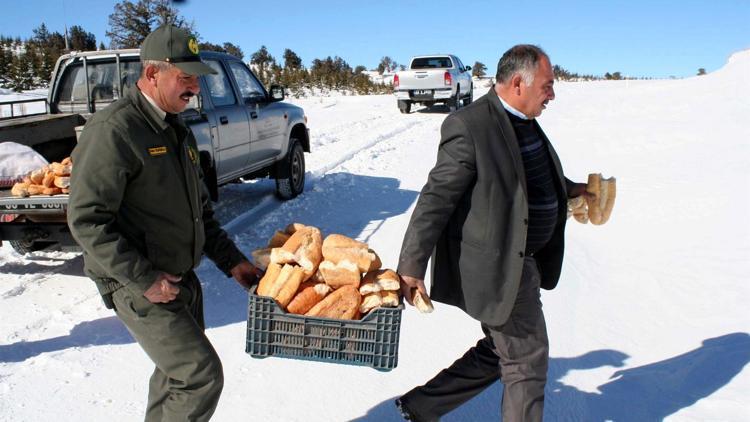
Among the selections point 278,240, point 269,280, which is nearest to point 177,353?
point 269,280

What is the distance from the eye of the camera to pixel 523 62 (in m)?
2.62

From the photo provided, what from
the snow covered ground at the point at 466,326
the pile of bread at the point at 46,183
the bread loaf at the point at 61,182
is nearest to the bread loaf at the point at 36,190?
the pile of bread at the point at 46,183

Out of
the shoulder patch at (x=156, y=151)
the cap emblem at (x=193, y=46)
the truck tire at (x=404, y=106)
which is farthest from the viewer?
the truck tire at (x=404, y=106)

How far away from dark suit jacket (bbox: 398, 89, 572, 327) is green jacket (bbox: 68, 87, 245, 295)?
96 centimetres

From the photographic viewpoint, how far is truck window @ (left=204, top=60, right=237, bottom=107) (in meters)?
6.74

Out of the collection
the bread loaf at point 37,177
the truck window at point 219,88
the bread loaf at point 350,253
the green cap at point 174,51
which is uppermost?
the green cap at point 174,51

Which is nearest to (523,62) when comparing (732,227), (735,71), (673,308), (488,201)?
(488,201)

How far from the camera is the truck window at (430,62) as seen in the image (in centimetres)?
2203

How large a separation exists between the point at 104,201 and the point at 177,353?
65cm

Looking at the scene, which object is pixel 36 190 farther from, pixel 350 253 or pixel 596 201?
pixel 596 201

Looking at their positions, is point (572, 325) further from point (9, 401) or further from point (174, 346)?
point (9, 401)

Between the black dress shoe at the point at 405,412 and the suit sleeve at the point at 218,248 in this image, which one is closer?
the suit sleeve at the point at 218,248

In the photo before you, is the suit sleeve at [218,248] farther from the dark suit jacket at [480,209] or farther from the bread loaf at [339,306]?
the dark suit jacket at [480,209]

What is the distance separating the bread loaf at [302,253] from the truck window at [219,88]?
4400mm
